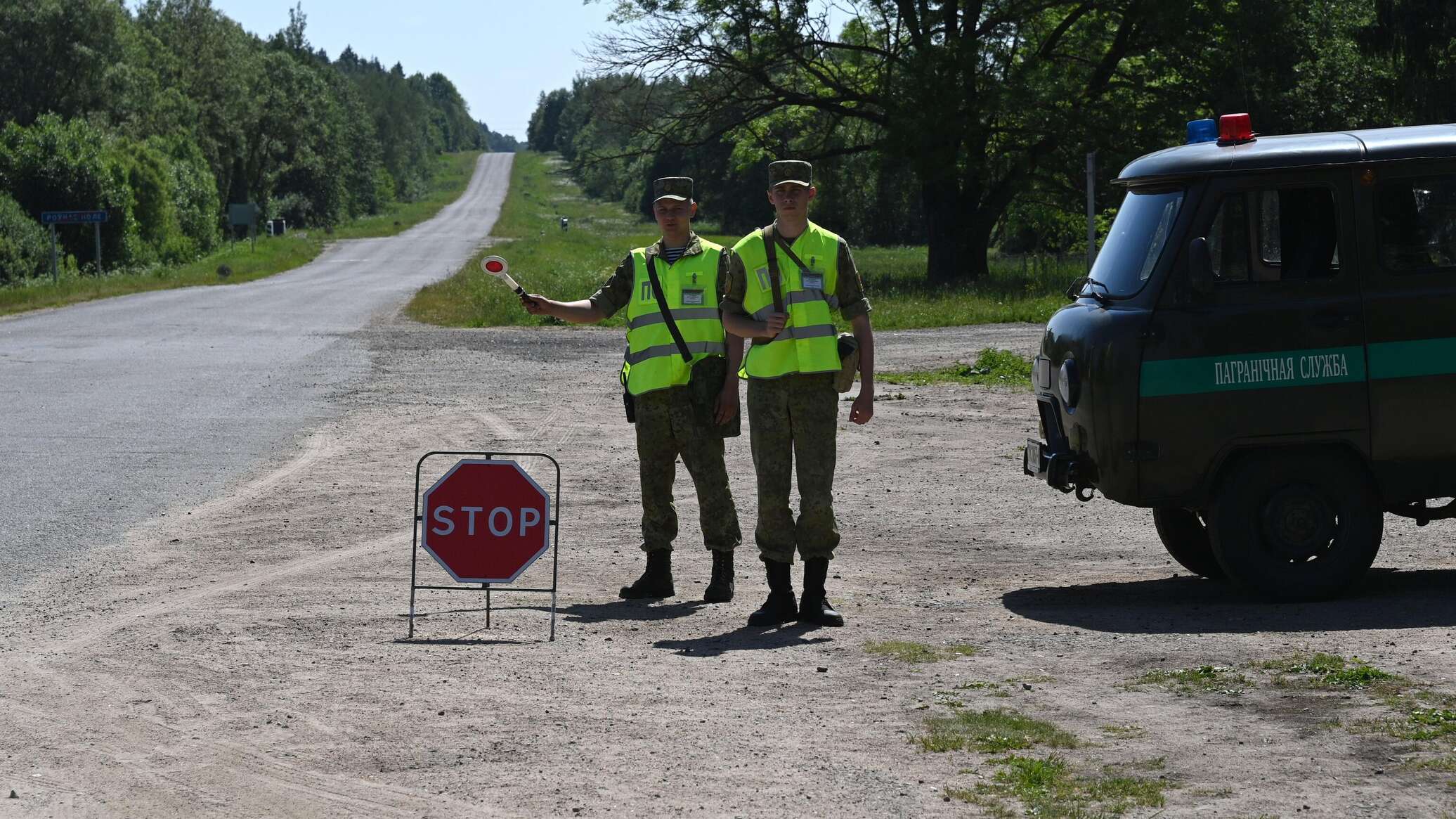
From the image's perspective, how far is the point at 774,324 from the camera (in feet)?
23.7

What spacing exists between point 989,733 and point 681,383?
10.0ft

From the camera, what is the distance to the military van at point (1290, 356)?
25.1 feet

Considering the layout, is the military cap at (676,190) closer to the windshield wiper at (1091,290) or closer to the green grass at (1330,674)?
the windshield wiper at (1091,290)

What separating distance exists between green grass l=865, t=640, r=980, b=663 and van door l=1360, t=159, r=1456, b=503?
2414 millimetres

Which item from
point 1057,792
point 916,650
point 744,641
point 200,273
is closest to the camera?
point 1057,792

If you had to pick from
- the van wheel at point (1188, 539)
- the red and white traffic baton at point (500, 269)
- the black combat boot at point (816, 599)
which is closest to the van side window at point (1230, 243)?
the van wheel at point (1188, 539)

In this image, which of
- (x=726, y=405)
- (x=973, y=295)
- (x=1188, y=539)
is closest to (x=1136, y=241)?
(x=1188, y=539)

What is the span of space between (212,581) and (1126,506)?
6321 mm

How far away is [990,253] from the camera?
7369 centimetres

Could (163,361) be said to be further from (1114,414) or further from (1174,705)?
(1174,705)

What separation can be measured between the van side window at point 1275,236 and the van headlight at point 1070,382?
0.83 m

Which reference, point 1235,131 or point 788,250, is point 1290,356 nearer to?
point 1235,131

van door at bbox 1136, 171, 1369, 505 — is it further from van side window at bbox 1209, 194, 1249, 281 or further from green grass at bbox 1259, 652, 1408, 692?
green grass at bbox 1259, 652, 1408, 692

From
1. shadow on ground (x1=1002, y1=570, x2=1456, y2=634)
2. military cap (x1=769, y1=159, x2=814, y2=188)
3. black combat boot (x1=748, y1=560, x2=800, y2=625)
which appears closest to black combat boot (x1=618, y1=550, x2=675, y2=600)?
black combat boot (x1=748, y1=560, x2=800, y2=625)
